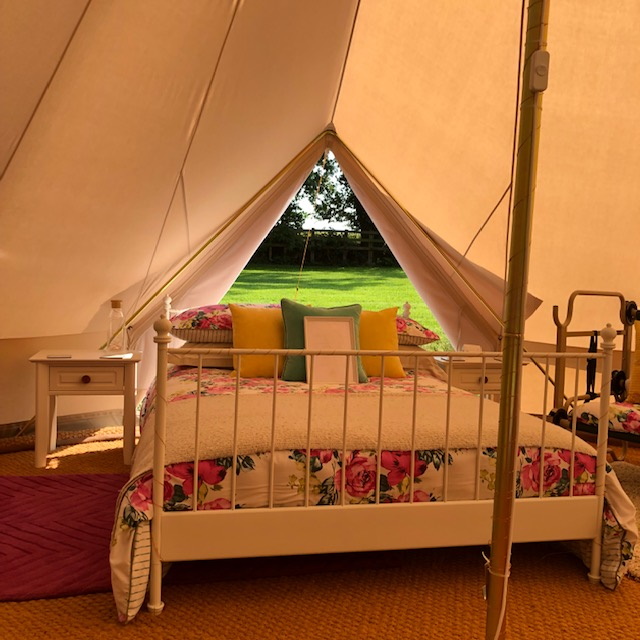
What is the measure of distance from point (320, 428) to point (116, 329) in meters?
1.98

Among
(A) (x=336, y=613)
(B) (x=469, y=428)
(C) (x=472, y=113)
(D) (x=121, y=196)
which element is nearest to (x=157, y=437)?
(A) (x=336, y=613)

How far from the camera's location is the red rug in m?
2.21

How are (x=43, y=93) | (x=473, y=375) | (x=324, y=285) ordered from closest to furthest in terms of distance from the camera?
(x=43, y=93) → (x=473, y=375) → (x=324, y=285)

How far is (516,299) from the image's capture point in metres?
1.00

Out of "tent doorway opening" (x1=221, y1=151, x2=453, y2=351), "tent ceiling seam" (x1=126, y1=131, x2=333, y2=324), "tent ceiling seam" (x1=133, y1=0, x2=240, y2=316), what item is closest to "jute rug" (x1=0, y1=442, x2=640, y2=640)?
"tent ceiling seam" (x1=133, y1=0, x2=240, y2=316)

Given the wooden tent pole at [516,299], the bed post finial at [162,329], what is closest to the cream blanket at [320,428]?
the bed post finial at [162,329]

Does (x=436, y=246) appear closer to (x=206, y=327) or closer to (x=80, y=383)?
(x=206, y=327)

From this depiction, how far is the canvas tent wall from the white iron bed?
1.05 meters

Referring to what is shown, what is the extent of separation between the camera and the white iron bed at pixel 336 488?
2037mm

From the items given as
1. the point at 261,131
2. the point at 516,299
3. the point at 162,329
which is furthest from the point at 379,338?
the point at 516,299

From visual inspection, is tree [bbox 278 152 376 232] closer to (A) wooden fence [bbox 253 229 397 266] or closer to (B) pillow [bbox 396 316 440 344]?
(A) wooden fence [bbox 253 229 397 266]

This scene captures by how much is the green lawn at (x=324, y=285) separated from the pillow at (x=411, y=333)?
2048 millimetres

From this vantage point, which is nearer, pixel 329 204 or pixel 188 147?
pixel 188 147

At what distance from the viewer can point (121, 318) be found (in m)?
3.81
